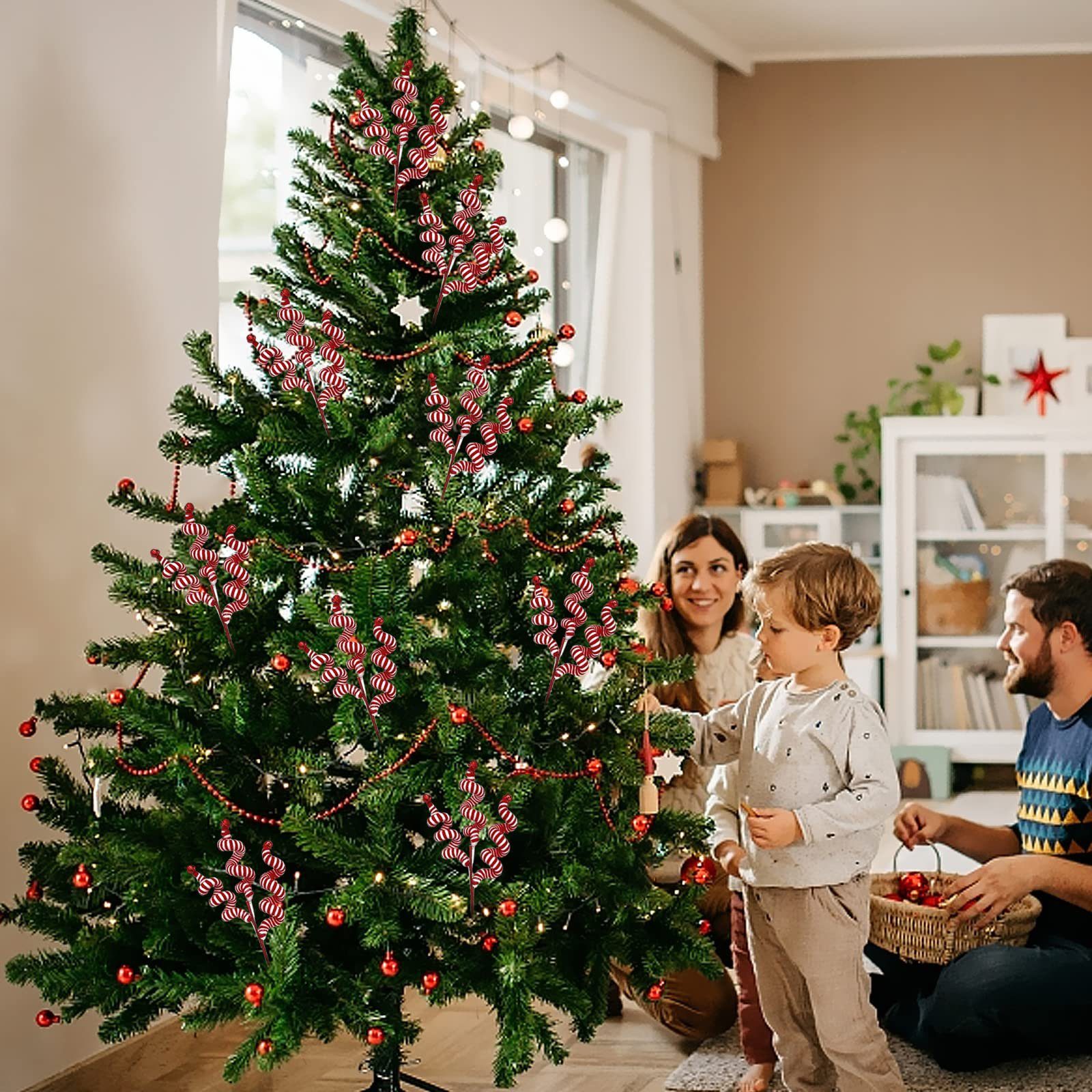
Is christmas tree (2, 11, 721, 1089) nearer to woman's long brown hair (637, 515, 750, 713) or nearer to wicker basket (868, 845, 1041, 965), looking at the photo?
wicker basket (868, 845, 1041, 965)

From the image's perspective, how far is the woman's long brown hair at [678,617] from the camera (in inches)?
125

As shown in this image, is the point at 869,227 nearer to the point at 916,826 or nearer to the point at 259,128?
the point at 259,128

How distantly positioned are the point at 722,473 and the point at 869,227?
1149mm

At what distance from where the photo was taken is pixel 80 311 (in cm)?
291

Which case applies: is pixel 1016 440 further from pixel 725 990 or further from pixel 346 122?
pixel 346 122

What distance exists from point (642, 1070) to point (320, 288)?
5.08ft

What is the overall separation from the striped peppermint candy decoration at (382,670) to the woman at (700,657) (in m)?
1.07

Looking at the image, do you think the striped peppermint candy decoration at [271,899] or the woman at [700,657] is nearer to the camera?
the striped peppermint candy decoration at [271,899]

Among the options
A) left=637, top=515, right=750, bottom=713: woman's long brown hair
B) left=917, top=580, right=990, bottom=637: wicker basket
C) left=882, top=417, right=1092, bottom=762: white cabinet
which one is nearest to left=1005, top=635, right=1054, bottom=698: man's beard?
left=637, top=515, right=750, bottom=713: woman's long brown hair

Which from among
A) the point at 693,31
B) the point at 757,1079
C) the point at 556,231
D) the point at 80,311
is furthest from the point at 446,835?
the point at 693,31

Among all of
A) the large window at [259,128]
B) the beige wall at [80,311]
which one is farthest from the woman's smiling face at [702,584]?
the beige wall at [80,311]

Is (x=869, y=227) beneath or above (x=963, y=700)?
above

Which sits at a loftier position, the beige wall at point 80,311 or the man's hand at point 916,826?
the beige wall at point 80,311

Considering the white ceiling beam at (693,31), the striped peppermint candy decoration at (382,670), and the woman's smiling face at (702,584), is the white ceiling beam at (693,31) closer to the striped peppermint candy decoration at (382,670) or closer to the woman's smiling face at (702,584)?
the woman's smiling face at (702,584)
